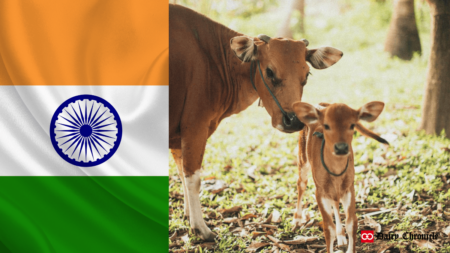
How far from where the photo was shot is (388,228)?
4031mm

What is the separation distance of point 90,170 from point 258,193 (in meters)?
2.13

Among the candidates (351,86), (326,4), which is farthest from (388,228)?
(326,4)

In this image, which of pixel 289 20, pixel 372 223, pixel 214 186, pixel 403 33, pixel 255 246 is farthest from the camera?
pixel 289 20

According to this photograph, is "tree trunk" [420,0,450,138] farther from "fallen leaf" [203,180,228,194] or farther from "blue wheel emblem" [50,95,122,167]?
"blue wheel emblem" [50,95,122,167]

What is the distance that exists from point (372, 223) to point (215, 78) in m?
2.14

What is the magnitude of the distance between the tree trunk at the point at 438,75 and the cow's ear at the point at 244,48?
120 inches

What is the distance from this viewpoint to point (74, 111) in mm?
3756

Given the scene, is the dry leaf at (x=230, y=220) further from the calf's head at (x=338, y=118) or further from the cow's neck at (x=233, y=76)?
the calf's head at (x=338, y=118)

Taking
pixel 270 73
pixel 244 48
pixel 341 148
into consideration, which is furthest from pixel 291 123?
pixel 244 48

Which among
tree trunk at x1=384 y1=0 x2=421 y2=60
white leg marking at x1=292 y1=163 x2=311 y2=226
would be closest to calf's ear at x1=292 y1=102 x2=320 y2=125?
white leg marking at x1=292 y1=163 x2=311 y2=226

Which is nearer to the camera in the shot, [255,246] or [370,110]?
[370,110]

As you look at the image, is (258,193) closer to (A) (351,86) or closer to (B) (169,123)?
(B) (169,123)

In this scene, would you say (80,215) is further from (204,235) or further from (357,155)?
(357,155)

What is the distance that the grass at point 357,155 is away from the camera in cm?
423
